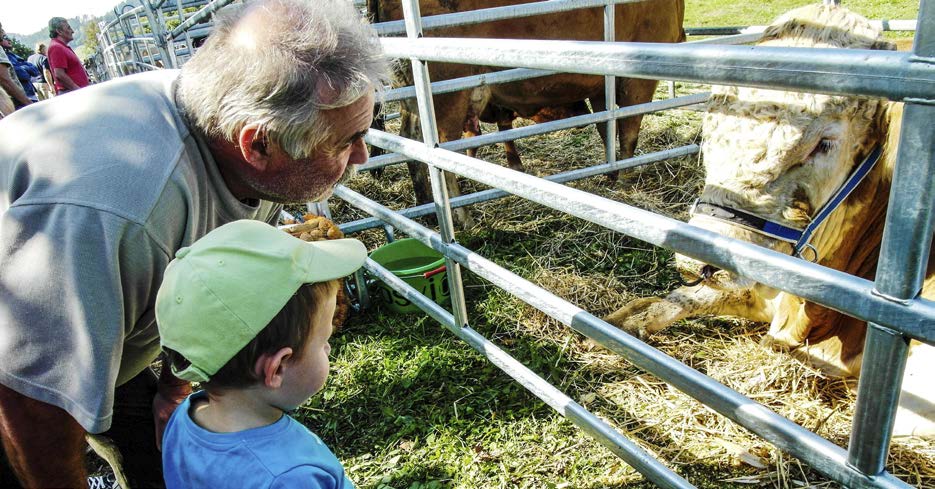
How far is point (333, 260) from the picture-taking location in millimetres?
1304

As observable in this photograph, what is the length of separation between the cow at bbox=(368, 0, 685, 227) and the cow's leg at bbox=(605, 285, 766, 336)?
1908 mm

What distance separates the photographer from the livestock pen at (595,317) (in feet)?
3.23

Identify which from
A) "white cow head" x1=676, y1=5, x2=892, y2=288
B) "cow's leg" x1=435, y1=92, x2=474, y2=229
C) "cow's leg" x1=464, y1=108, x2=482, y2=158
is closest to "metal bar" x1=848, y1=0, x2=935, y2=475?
"white cow head" x1=676, y1=5, x2=892, y2=288

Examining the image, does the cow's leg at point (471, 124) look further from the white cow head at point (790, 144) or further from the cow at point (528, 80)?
the white cow head at point (790, 144)

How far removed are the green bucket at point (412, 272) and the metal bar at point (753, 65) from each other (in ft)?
5.47

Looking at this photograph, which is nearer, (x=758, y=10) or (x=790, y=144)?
(x=790, y=144)

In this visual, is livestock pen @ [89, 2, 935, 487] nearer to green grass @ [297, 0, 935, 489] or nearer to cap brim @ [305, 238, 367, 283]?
green grass @ [297, 0, 935, 489]

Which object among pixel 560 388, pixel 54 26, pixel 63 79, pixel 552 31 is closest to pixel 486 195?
pixel 560 388

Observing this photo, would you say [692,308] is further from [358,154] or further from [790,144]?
[358,154]

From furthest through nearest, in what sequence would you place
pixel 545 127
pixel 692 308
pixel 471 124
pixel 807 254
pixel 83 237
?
pixel 471 124
pixel 545 127
pixel 692 308
pixel 807 254
pixel 83 237

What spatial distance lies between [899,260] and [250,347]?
3.90 ft

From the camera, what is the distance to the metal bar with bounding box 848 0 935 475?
0.84 metres

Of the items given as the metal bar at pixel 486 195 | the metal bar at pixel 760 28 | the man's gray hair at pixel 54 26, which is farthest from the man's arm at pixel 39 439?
Answer: the man's gray hair at pixel 54 26

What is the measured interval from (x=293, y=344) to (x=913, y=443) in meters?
2.17
